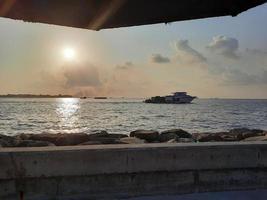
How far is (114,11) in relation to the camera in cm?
474

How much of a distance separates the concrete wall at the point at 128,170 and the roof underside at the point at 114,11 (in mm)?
1675

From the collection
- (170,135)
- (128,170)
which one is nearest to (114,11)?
(128,170)

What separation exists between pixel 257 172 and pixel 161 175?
54.2 inches

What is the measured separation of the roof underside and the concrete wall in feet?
5.50

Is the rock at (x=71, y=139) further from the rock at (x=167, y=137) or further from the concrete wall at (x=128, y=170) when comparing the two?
the concrete wall at (x=128, y=170)

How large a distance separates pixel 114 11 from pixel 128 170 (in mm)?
2120

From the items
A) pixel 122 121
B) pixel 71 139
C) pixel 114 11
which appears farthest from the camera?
pixel 122 121

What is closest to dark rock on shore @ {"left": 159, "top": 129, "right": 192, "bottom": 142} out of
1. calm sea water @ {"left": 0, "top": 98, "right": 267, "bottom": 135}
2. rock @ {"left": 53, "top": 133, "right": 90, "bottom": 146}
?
rock @ {"left": 53, "top": 133, "right": 90, "bottom": 146}

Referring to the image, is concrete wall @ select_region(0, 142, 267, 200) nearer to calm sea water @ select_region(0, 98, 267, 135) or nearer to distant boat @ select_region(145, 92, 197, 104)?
calm sea water @ select_region(0, 98, 267, 135)

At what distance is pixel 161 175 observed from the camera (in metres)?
6.15

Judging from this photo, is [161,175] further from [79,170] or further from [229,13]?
[229,13]

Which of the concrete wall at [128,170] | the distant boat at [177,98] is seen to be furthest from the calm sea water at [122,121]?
the distant boat at [177,98]

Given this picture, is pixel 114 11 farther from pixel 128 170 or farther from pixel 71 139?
pixel 71 139

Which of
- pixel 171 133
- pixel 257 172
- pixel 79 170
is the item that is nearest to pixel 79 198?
pixel 79 170
